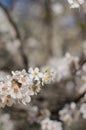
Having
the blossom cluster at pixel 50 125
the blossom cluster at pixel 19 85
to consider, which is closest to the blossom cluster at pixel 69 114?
the blossom cluster at pixel 50 125

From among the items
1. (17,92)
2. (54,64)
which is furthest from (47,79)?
(54,64)

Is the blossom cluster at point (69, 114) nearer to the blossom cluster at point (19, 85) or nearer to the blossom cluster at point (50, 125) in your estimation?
the blossom cluster at point (50, 125)

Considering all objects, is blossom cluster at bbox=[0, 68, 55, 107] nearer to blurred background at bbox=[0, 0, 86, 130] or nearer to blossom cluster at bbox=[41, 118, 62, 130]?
blossom cluster at bbox=[41, 118, 62, 130]

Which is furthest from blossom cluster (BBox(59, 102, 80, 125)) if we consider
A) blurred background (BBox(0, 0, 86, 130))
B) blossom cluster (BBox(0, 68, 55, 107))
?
blossom cluster (BBox(0, 68, 55, 107))

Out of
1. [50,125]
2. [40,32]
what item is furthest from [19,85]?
[40,32]

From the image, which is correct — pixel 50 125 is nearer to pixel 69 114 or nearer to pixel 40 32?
pixel 69 114

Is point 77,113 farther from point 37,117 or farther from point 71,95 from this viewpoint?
point 71,95
